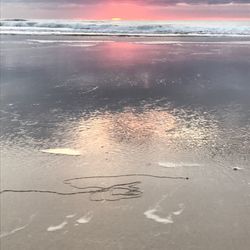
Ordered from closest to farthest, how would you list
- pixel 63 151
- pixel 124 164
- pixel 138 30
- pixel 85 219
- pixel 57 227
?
pixel 57 227 → pixel 85 219 → pixel 124 164 → pixel 63 151 → pixel 138 30

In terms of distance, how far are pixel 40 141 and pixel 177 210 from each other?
2446mm

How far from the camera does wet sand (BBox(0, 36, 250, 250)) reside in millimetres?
3460

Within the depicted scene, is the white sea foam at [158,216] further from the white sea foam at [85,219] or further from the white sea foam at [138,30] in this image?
the white sea foam at [138,30]

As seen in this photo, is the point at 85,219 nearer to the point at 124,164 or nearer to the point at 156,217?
the point at 156,217

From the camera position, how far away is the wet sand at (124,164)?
11.4ft

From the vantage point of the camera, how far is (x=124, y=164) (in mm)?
4840

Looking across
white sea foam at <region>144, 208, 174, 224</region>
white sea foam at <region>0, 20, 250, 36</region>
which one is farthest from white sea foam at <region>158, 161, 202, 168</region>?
white sea foam at <region>0, 20, 250, 36</region>

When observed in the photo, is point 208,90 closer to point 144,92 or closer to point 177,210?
point 144,92

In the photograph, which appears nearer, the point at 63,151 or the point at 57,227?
the point at 57,227

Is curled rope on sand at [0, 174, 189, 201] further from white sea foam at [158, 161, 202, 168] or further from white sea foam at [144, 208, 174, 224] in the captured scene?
white sea foam at [158, 161, 202, 168]

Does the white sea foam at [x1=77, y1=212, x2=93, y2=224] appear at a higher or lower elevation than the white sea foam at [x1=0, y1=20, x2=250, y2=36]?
lower

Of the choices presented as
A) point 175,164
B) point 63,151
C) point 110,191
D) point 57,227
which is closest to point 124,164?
point 175,164

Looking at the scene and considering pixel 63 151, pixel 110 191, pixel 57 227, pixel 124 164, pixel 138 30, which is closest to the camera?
pixel 57 227

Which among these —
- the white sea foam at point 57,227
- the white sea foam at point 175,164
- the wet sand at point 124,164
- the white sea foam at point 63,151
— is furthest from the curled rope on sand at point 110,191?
the white sea foam at point 63,151
